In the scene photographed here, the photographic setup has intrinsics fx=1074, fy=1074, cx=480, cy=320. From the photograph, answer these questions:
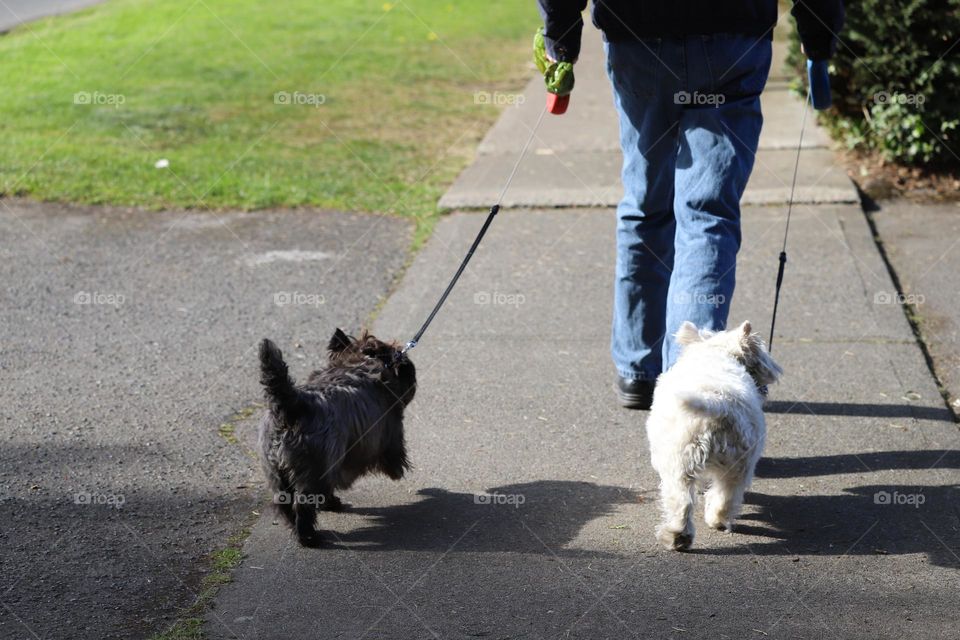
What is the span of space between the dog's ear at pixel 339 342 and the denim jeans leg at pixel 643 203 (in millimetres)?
1306

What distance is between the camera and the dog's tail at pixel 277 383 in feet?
11.5

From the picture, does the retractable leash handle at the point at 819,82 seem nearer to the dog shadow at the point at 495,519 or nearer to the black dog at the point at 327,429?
the dog shadow at the point at 495,519

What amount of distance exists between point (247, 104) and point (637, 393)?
277 inches

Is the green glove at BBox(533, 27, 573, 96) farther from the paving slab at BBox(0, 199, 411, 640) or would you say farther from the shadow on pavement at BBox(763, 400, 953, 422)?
the paving slab at BBox(0, 199, 411, 640)

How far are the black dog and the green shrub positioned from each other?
17.0 feet

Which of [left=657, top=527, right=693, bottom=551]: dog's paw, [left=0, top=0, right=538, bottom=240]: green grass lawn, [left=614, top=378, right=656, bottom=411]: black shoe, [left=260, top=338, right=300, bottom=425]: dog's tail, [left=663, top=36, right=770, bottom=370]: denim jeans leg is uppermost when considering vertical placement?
[left=663, top=36, right=770, bottom=370]: denim jeans leg

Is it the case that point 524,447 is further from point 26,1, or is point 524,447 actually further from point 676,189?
point 26,1

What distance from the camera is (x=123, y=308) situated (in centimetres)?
609

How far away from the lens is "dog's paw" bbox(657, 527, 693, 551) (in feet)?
12.0

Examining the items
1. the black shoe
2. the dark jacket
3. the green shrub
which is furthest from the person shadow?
the green shrub

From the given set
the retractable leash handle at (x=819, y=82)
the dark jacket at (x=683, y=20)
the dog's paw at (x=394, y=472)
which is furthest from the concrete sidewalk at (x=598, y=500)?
the dark jacket at (x=683, y=20)

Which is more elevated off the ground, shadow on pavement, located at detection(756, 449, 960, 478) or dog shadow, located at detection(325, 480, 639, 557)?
shadow on pavement, located at detection(756, 449, 960, 478)

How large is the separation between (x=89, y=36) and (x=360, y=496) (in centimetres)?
1117

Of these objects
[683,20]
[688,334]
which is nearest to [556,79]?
[683,20]
